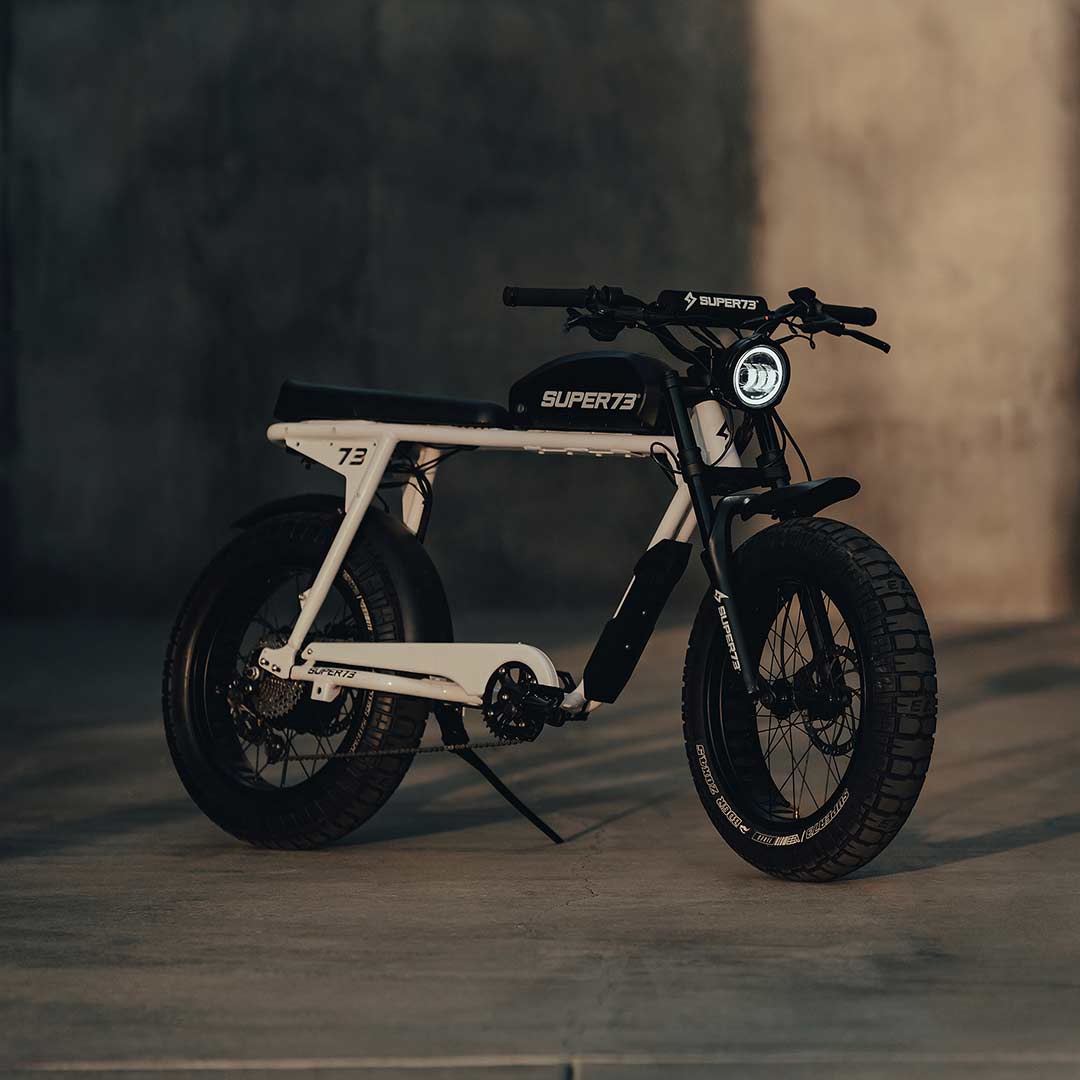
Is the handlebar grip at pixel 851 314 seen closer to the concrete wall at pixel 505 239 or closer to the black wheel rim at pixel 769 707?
the black wheel rim at pixel 769 707

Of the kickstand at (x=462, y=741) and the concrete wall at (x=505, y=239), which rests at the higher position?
the concrete wall at (x=505, y=239)

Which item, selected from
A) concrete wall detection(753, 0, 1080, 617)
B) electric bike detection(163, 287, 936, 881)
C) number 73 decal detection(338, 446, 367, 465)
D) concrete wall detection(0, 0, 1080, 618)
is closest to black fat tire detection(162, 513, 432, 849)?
electric bike detection(163, 287, 936, 881)

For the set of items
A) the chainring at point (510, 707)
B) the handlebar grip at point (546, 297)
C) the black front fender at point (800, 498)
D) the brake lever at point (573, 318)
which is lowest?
the chainring at point (510, 707)

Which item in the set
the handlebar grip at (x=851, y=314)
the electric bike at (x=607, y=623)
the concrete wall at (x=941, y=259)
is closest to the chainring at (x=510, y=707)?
the electric bike at (x=607, y=623)

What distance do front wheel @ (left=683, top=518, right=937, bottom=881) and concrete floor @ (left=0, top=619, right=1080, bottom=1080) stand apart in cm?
10

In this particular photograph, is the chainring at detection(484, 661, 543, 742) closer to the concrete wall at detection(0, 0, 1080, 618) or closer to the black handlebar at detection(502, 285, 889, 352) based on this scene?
the black handlebar at detection(502, 285, 889, 352)

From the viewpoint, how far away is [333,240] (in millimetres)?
8344

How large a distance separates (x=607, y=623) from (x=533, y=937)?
0.80m

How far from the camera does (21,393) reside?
8.40 metres

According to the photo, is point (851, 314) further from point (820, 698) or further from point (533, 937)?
point (533, 937)

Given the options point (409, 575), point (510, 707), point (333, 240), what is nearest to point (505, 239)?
point (333, 240)

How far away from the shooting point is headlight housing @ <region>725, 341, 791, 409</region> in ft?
10.5

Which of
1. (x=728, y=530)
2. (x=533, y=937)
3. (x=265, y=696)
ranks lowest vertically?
(x=533, y=937)

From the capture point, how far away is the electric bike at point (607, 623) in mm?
3051
